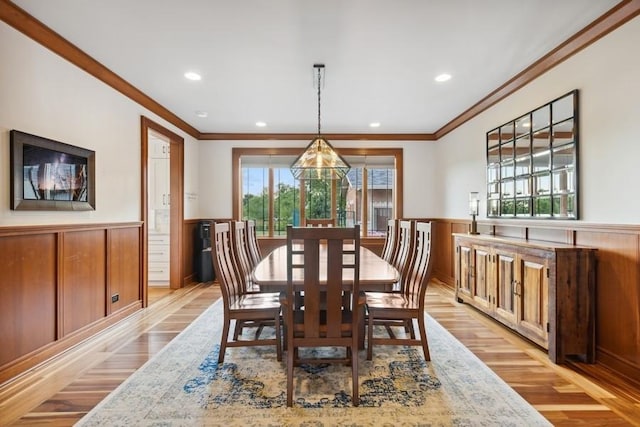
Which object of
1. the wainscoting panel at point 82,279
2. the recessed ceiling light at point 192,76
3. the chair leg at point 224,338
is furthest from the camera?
the recessed ceiling light at point 192,76

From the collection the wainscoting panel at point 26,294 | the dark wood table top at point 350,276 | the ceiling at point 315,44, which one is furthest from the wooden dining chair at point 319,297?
the wainscoting panel at point 26,294

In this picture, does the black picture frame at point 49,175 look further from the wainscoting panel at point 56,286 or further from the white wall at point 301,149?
the white wall at point 301,149

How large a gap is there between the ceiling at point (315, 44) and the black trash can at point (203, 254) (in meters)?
2.11

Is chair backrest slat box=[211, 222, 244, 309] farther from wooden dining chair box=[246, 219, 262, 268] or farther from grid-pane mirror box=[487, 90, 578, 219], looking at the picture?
grid-pane mirror box=[487, 90, 578, 219]

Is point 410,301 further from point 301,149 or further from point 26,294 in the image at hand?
point 301,149

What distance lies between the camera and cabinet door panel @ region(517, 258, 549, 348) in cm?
256

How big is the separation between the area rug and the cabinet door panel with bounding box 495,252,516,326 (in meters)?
0.70

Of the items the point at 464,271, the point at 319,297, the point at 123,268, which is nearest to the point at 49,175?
the point at 123,268

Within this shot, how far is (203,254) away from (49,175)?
9.94 feet

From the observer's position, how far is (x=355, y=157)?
604cm

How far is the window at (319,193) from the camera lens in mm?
5988

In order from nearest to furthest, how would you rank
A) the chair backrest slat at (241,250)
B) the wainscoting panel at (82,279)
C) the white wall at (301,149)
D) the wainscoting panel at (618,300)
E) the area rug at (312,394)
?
1. the area rug at (312,394)
2. the wainscoting panel at (618,300)
3. the wainscoting panel at (82,279)
4. the chair backrest slat at (241,250)
5. the white wall at (301,149)

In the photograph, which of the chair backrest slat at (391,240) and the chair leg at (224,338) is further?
the chair backrest slat at (391,240)

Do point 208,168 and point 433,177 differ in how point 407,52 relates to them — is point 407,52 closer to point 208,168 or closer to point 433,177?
point 433,177
